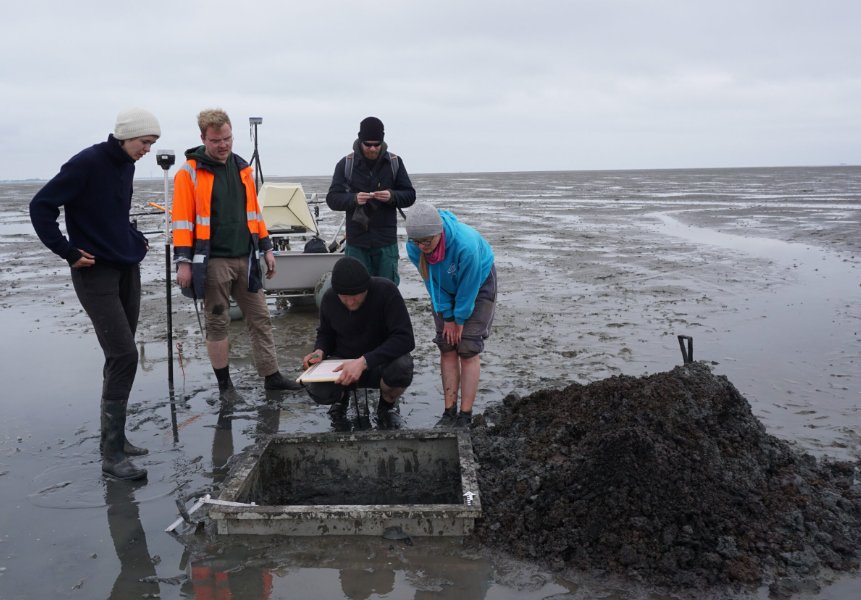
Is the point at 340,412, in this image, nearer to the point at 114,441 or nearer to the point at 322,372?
the point at 322,372

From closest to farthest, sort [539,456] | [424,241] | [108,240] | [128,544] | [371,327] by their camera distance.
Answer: [128,544]
[539,456]
[108,240]
[424,241]
[371,327]

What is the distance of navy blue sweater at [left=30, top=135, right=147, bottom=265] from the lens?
13.2 ft

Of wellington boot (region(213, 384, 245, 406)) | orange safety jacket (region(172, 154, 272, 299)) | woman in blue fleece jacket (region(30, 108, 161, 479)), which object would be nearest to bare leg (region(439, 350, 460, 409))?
wellington boot (region(213, 384, 245, 406))

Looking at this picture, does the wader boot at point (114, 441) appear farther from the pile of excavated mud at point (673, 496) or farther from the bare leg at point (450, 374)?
the pile of excavated mud at point (673, 496)

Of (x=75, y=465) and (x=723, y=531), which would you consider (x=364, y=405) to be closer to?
(x=75, y=465)

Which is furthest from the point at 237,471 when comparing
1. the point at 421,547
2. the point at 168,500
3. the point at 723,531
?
the point at 723,531

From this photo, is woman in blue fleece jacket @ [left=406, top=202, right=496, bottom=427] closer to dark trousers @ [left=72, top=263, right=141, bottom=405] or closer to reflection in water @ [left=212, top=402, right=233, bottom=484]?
reflection in water @ [left=212, top=402, right=233, bottom=484]

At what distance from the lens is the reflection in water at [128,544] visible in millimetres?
3298

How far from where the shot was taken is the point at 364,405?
225 inches

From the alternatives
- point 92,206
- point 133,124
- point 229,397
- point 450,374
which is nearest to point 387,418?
point 450,374

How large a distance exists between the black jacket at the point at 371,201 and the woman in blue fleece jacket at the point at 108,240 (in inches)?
69.9

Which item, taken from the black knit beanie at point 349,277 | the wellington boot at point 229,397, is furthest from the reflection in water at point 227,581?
the wellington boot at point 229,397

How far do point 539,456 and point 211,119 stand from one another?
10.4ft

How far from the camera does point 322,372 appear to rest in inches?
180
